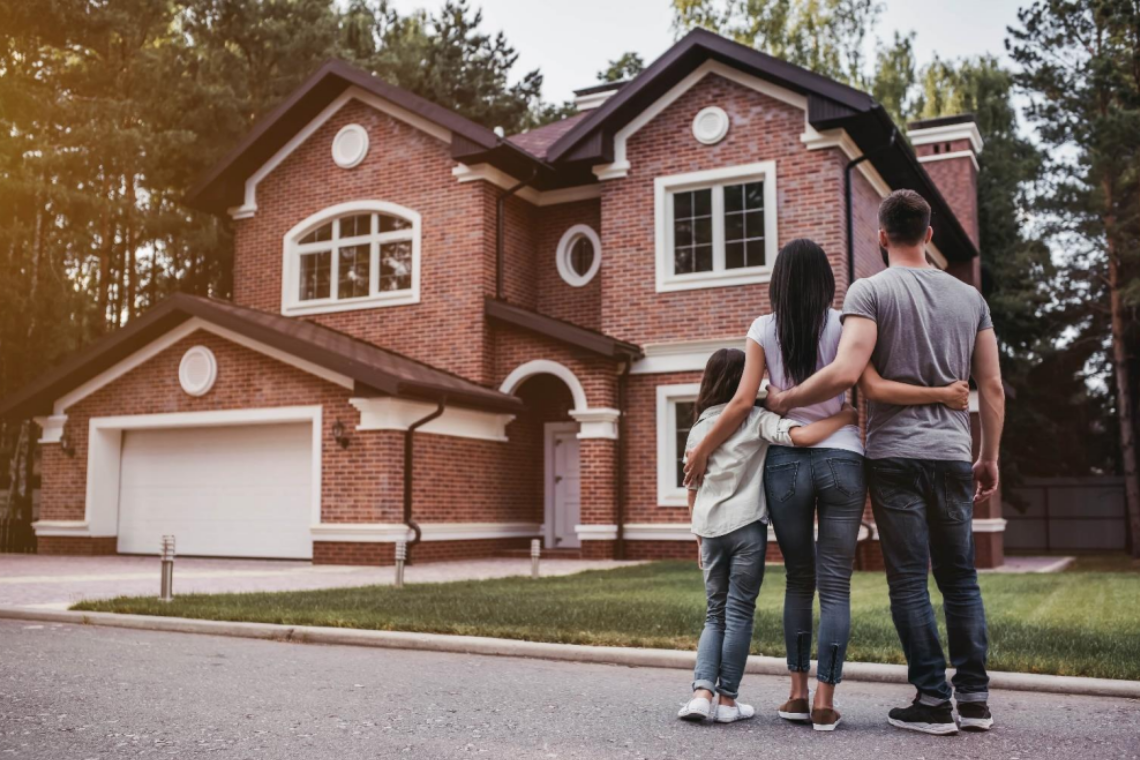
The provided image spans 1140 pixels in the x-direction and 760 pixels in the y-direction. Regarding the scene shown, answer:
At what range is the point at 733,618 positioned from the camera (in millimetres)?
4598

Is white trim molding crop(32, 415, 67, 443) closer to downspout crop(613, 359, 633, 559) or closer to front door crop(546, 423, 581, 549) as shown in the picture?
front door crop(546, 423, 581, 549)

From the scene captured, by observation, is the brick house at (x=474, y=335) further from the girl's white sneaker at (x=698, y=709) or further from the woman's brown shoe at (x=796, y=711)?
the woman's brown shoe at (x=796, y=711)

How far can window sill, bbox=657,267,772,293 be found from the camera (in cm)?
1619

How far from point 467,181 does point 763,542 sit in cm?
1383

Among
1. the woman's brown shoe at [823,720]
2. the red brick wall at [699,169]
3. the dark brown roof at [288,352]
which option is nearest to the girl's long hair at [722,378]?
the woman's brown shoe at [823,720]

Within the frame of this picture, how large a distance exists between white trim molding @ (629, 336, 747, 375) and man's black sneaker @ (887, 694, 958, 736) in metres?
11.7

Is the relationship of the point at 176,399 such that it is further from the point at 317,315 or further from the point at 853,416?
the point at 853,416

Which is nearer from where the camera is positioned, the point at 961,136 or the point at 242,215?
the point at 242,215

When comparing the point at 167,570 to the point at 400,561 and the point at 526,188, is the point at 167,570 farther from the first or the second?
the point at 526,188

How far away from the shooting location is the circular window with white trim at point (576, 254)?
60.9 feet

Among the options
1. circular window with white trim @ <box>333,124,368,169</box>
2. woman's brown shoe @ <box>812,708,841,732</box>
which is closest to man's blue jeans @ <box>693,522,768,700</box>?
woman's brown shoe @ <box>812,708,841,732</box>

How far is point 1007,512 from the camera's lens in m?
28.4

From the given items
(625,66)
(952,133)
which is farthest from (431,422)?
(625,66)

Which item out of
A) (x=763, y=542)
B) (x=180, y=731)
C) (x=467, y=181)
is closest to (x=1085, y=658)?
(x=763, y=542)
